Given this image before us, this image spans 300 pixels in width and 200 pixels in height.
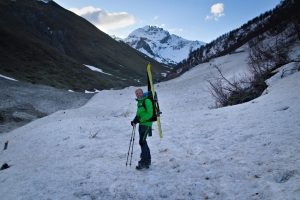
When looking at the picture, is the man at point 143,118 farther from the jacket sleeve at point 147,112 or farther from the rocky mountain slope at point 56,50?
the rocky mountain slope at point 56,50

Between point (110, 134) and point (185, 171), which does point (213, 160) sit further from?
point (110, 134)

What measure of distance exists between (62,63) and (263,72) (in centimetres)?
6493

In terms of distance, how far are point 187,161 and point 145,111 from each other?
196cm

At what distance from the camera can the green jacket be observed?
29.9 ft

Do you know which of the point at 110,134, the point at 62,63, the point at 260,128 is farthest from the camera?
the point at 62,63

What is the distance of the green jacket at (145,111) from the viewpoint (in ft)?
29.9

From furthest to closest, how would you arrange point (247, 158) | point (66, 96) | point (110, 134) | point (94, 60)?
1. point (94, 60)
2. point (66, 96)
3. point (110, 134)
4. point (247, 158)

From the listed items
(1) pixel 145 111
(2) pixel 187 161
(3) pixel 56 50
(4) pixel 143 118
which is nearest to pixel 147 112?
(1) pixel 145 111

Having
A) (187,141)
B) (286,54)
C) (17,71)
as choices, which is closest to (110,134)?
(187,141)

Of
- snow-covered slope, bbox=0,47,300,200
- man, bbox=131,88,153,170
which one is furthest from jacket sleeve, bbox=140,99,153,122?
snow-covered slope, bbox=0,47,300,200

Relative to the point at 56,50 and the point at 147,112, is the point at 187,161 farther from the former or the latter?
the point at 56,50

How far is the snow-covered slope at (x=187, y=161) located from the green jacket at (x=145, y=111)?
1.46 metres

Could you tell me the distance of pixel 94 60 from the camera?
127875mm

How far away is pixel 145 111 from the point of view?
30.3ft
